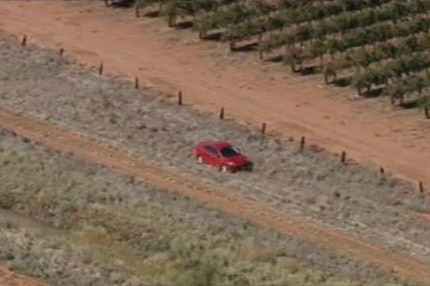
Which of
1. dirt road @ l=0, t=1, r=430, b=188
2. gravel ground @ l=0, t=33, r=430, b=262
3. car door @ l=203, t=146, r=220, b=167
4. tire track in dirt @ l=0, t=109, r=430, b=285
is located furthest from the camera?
dirt road @ l=0, t=1, r=430, b=188

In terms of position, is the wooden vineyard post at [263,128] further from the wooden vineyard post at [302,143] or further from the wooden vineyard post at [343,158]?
the wooden vineyard post at [343,158]

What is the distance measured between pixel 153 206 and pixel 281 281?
840 centimetres

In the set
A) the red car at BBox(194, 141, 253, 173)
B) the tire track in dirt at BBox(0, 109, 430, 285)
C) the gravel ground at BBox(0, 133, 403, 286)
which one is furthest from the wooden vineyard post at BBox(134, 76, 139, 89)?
the gravel ground at BBox(0, 133, 403, 286)

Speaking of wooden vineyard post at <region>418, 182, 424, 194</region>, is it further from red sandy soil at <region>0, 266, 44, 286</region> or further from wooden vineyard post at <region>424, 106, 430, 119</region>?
red sandy soil at <region>0, 266, 44, 286</region>

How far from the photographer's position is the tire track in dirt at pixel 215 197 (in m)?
44.2

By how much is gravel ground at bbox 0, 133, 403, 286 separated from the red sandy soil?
40cm

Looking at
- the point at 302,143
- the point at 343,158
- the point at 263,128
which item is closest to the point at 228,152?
the point at 302,143

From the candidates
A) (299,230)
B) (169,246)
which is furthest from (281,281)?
(299,230)

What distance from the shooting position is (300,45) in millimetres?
65562

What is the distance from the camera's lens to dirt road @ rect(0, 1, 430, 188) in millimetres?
55766

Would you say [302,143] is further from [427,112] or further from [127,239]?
[127,239]

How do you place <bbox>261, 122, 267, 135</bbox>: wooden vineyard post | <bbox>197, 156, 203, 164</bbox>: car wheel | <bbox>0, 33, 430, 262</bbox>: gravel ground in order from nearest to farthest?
<bbox>0, 33, 430, 262</bbox>: gravel ground → <bbox>197, 156, 203, 164</bbox>: car wheel → <bbox>261, 122, 267, 135</bbox>: wooden vineyard post

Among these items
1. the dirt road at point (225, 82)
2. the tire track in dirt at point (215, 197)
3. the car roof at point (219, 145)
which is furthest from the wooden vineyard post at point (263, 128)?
the tire track in dirt at point (215, 197)

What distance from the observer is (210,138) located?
2146 inches
